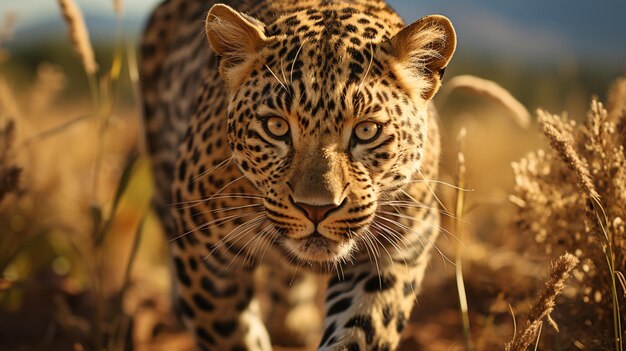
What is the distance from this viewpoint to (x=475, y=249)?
21.6ft

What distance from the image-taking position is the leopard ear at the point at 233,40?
394 cm

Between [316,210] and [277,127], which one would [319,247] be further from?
[277,127]

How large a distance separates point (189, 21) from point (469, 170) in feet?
8.99

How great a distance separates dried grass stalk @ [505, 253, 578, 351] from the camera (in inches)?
123

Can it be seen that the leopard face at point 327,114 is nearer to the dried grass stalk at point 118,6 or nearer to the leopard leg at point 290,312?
the dried grass stalk at point 118,6

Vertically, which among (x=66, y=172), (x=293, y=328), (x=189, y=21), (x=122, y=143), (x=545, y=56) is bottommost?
(x=545, y=56)

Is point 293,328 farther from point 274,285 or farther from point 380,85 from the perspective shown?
point 380,85

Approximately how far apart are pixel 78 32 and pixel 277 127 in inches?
48.3

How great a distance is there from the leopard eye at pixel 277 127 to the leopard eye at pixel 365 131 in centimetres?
30

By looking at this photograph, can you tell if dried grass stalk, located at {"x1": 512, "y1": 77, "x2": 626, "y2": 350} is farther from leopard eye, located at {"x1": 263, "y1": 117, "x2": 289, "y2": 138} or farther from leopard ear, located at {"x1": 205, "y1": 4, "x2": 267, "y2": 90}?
leopard ear, located at {"x1": 205, "y1": 4, "x2": 267, "y2": 90}

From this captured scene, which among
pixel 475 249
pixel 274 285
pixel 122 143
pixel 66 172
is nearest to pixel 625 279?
pixel 475 249

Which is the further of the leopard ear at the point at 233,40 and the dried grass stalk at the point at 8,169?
the dried grass stalk at the point at 8,169

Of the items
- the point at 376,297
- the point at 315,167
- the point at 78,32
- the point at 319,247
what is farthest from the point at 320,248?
the point at 78,32

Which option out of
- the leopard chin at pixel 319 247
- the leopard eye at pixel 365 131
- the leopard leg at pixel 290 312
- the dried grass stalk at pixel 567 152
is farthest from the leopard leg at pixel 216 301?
the dried grass stalk at pixel 567 152
